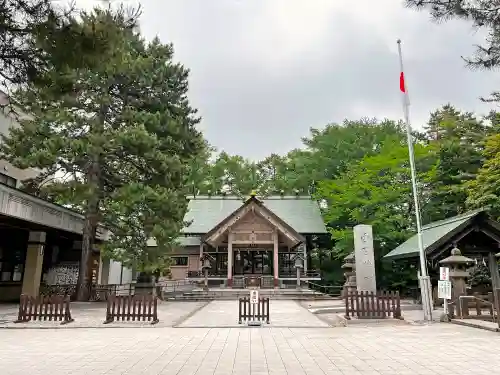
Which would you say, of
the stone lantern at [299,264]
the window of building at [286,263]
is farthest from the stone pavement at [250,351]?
the window of building at [286,263]

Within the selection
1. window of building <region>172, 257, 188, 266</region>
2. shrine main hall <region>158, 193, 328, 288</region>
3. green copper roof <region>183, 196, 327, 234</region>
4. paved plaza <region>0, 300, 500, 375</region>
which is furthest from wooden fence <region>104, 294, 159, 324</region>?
window of building <region>172, 257, 188, 266</region>

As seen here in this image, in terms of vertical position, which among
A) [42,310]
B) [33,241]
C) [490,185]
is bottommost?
[42,310]

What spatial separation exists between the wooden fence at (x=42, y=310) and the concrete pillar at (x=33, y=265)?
216 inches

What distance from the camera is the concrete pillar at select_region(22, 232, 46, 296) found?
1719 centimetres

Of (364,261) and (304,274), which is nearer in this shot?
(364,261)

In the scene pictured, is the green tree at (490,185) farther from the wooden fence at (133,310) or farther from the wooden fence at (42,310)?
the wooden fence at (42,310)

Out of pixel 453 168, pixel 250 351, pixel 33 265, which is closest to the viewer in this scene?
pixel 250 351

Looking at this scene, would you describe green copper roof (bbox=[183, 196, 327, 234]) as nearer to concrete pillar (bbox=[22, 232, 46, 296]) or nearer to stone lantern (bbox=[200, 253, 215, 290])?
stone lantern (bbox=[200, 253, 215, 290])

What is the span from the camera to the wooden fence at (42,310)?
11930 mm

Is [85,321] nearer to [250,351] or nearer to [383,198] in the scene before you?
[250,351]

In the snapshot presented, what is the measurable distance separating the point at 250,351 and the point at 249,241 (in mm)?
20415

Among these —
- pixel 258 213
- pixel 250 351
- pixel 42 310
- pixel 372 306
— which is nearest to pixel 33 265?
pixel 42 310

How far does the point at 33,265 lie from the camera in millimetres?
17297

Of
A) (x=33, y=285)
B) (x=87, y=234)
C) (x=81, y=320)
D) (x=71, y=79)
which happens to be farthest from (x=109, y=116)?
(x=71, y=79)
